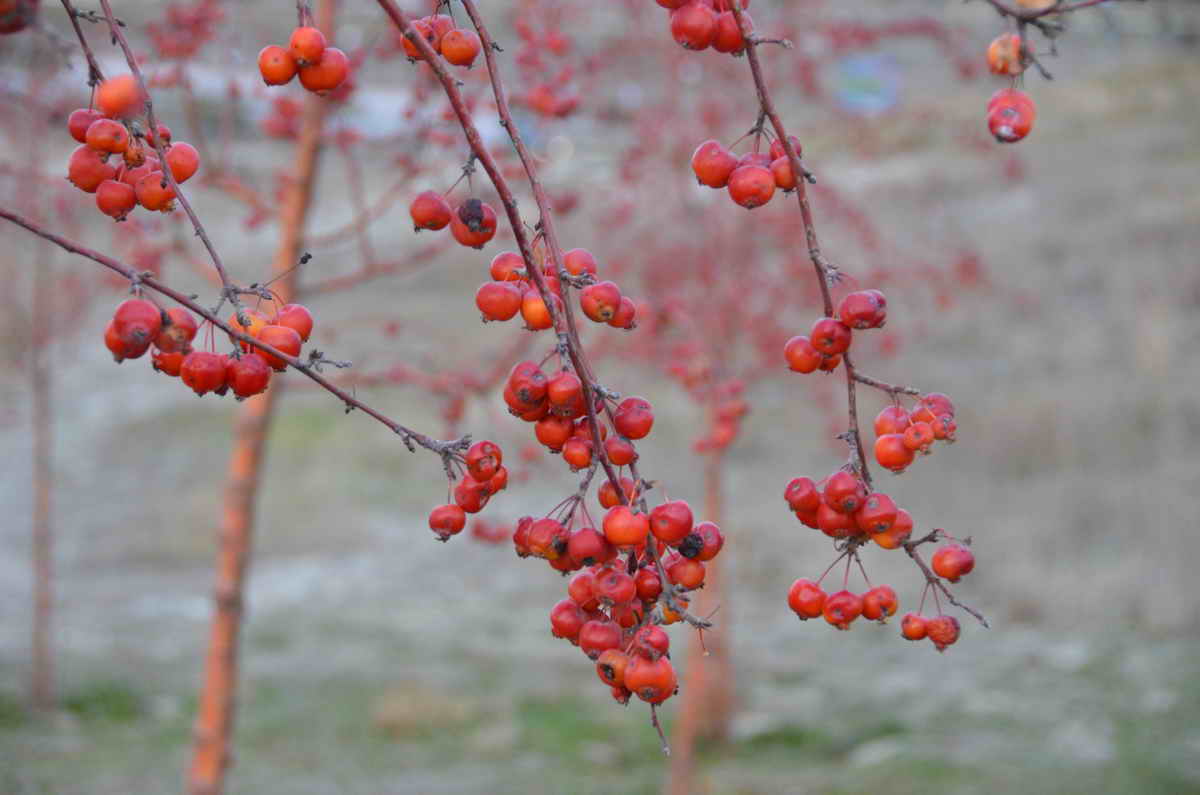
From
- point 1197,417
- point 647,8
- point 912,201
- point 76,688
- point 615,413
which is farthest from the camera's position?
point 912,201

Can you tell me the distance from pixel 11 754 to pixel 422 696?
87.9 inches

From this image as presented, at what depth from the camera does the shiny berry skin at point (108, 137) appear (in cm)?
120

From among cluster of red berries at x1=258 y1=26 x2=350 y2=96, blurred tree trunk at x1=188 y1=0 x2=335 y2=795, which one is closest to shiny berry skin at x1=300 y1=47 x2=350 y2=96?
cluster of red berries at x1=258 y1=26 x2=350 y2=96

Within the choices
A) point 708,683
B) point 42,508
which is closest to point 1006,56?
point 708,683

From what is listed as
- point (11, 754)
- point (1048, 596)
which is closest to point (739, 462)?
point (1048, 596)

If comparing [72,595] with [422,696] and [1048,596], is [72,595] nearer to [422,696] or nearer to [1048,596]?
[422,696]

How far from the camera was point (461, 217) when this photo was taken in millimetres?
1231

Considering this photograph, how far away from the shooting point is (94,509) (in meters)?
11.6

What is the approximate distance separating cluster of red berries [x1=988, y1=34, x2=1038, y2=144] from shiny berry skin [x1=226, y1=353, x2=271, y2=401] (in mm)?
798

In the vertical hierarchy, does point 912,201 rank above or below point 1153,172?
below

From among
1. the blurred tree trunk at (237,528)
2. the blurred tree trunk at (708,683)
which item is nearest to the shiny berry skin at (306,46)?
the blurred tree trunk at (237,528)

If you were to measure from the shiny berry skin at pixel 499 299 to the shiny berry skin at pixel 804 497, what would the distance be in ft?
1.15

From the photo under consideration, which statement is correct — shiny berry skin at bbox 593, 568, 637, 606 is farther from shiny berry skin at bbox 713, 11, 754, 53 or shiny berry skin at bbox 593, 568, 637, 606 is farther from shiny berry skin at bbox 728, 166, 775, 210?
shiny berry skin at bbox 713, 11, 754, 53

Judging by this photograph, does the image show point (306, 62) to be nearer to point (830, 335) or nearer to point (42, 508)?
point (830, 335)
